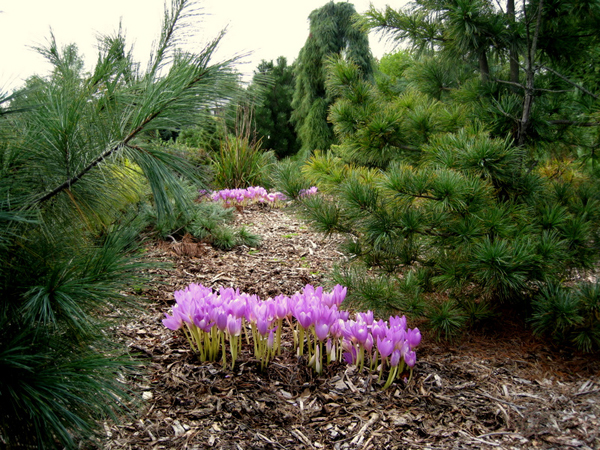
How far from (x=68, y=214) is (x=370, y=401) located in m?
1.49

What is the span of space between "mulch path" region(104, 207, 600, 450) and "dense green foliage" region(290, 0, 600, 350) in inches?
8.2

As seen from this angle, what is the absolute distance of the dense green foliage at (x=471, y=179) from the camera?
231 centimetres

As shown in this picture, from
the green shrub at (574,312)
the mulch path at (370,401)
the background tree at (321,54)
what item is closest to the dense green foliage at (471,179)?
the green shrub at (574,312)

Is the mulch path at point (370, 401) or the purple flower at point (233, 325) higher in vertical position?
the purple flower at point (233, 325)

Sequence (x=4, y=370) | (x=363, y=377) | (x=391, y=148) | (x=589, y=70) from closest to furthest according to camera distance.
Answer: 1. (x=4, y=370)
2. (x=363, y=377)
3. (x=391, y=148)
4. (x=589, y=70)

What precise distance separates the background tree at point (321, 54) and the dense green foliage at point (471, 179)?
1127cm

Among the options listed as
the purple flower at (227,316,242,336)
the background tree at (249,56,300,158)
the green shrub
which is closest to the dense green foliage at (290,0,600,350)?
the green shrub

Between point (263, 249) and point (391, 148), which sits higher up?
point (391, 148)

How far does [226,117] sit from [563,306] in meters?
1.96

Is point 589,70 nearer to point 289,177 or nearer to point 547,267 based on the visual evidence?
point 547,267

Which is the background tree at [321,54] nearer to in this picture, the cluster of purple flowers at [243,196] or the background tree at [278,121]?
the background tree at [278,121]

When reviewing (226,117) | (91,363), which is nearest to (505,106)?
(226,117)

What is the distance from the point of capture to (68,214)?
1.44 meters

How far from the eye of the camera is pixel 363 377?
2168mm
